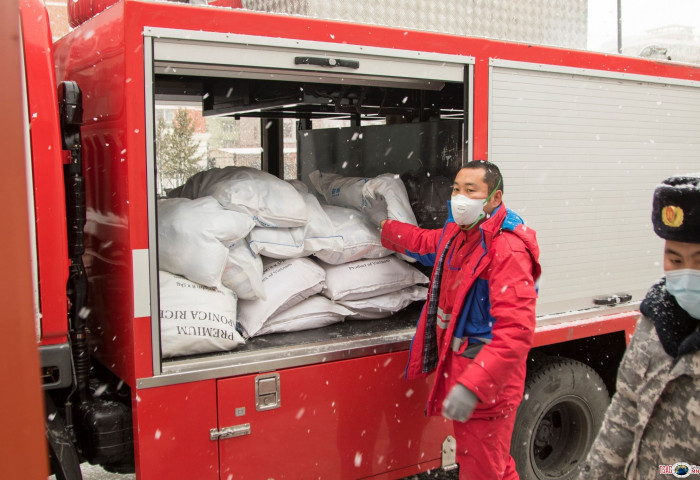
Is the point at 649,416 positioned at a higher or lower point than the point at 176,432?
higher

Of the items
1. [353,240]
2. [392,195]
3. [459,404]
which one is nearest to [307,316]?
[353,240]

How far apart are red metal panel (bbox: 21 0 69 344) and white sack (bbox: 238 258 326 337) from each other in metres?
0.95

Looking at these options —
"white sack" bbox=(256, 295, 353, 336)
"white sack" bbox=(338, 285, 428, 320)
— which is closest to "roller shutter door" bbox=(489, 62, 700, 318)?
"white sack" bbox=(338, 285, 428, 320)

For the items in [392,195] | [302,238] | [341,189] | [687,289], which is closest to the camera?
[687,289]

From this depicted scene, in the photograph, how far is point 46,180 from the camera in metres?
2.46

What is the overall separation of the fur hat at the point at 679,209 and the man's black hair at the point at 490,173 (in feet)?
4.16

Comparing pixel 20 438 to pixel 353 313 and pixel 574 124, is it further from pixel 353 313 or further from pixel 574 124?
pixel 574 124

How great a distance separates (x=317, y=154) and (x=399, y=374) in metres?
2.46

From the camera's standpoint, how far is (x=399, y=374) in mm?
3295

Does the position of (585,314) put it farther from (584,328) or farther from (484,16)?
(484,16)

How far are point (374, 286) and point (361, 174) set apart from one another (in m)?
1.33

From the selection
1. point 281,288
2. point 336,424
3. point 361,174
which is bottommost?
point 336,424

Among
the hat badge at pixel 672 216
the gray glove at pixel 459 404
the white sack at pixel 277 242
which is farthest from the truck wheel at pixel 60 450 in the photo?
the hat badge at pixel 672 216

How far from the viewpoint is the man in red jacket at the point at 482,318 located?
9.09ft
